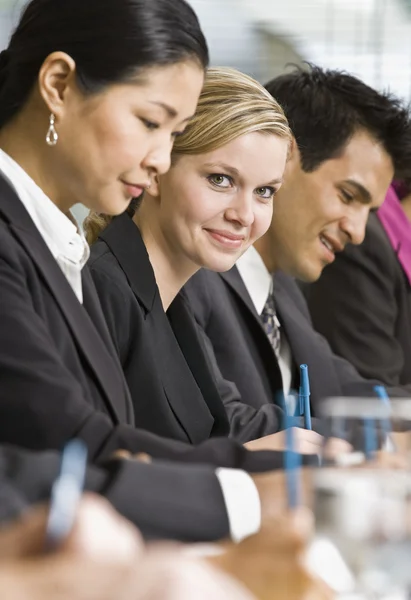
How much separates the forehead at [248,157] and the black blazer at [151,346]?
0.57 feet

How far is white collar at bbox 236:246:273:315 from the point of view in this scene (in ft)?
7.80

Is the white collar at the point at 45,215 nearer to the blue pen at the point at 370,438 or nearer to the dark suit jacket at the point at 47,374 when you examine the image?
the dark suit jacket at the point at 47,374

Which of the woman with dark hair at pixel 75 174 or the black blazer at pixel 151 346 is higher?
the woman with dark hair at pixel 75 174

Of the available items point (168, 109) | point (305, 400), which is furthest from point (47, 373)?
point (305, 400)

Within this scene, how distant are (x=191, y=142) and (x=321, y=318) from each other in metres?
1.14

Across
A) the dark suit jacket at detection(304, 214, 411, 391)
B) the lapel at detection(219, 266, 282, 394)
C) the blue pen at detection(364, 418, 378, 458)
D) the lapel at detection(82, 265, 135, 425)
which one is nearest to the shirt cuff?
the blue pen at detection(364, 418, 378, 458)

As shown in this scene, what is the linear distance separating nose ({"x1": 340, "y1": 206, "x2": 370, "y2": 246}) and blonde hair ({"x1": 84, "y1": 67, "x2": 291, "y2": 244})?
71 cm

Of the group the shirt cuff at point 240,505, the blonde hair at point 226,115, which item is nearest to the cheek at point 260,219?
the blonde hair at point 226,115

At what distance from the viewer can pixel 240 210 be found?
1.91 meters

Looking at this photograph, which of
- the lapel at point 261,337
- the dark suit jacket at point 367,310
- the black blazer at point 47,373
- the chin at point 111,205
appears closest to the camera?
the black blazer at point 47,373

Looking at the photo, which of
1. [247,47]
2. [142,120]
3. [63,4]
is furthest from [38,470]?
[247,47]

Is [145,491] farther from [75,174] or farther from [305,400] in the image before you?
[305,400]

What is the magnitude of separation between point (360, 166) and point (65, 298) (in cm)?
132

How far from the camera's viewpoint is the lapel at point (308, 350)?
241 centimetres
